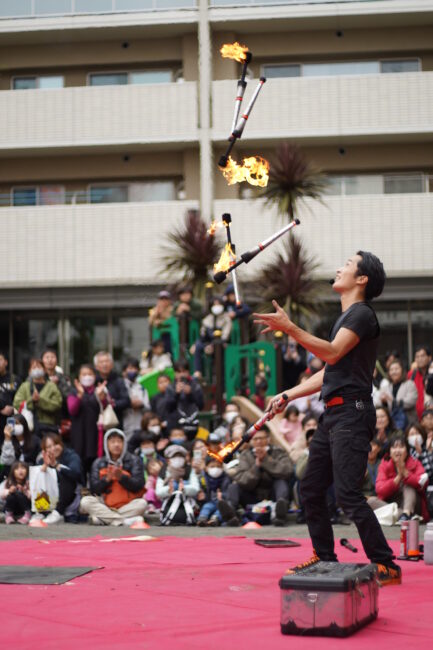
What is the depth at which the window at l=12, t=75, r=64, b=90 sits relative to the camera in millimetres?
23016

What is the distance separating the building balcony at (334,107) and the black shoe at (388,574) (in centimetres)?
1642

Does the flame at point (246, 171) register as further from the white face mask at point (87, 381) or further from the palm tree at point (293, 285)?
the palm tree at point (293, 285)

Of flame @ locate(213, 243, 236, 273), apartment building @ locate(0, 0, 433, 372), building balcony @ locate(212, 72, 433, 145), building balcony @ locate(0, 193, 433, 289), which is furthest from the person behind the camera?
building balcony @ locate(212, 72, 433, 145)

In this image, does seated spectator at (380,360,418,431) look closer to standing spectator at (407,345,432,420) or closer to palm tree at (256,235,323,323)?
standing spectator at (407,345,432,420)

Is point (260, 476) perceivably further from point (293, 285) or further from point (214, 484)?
point (293, 285)

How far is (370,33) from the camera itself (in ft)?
72.7

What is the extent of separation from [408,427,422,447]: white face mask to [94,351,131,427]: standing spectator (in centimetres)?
329

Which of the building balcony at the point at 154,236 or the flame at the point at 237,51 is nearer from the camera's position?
the flame at the point at 237,51

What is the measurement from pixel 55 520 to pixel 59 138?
12668mm

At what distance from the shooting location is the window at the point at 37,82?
75.5 ft

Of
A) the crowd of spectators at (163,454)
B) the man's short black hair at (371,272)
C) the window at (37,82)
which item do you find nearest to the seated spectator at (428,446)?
the crowd of spectators at (163,454)

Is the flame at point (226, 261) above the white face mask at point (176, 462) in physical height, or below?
above

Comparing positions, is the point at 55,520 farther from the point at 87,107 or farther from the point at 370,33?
the point at 370,33

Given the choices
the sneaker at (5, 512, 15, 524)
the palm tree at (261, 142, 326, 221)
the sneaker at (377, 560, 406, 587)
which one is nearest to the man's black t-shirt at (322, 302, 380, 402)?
the sneaker at (377, 560, 406, 587)
